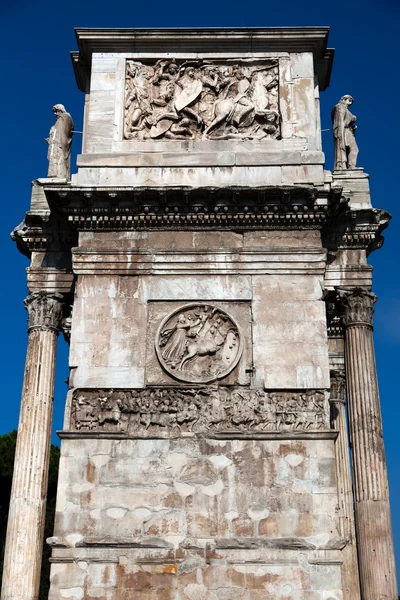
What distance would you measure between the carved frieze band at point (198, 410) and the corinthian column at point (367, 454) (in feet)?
6.52

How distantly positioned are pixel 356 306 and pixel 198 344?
4.11 m

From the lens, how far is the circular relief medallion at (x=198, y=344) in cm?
1827

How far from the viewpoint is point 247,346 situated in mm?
18344

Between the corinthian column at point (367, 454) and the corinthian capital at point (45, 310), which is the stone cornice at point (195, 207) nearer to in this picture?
the corinthian capital at point (45, 310)

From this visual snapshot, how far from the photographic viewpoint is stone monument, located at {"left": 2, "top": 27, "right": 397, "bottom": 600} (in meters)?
17.0

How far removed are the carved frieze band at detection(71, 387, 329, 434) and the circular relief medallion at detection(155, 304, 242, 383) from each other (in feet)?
1.31

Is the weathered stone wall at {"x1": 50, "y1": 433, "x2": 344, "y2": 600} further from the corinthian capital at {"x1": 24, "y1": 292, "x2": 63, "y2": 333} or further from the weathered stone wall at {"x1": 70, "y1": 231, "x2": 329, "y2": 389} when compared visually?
the corinthian capital at {"x1": 24, "y1": 292, "x2": 63, "y2": 333}

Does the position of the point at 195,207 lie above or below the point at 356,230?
below

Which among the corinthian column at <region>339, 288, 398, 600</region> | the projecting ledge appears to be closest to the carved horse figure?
the projecting ledge

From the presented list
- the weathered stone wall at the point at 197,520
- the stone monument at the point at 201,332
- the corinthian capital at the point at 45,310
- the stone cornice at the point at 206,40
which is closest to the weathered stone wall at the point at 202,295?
the stone monument at the point at 201,332

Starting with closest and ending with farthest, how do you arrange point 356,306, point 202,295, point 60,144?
point 202,295
point 356,306
point 60,144

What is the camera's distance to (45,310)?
67.4ft

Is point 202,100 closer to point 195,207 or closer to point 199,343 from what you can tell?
point 195,207

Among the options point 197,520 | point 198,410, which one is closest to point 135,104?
point 198,410
